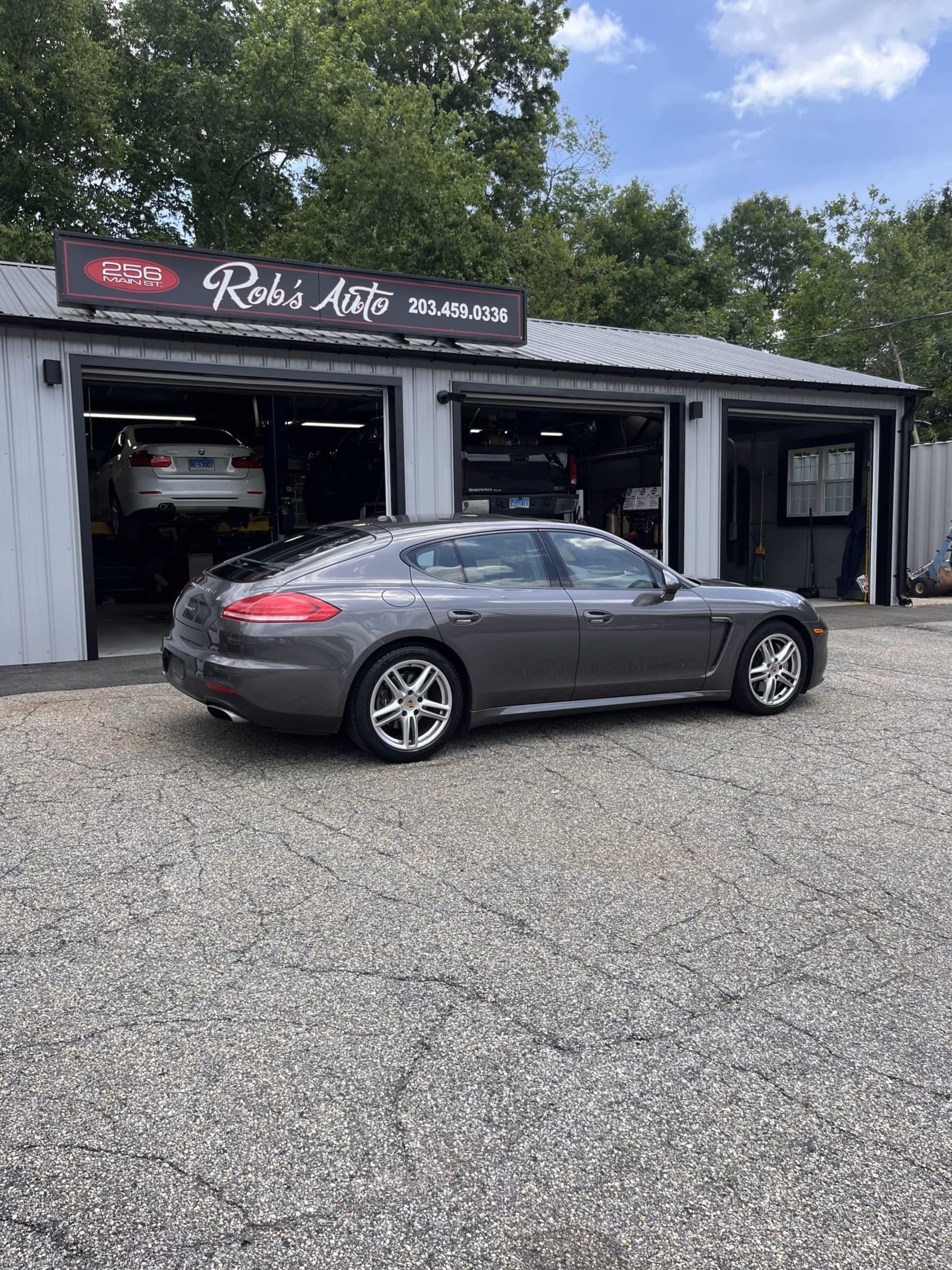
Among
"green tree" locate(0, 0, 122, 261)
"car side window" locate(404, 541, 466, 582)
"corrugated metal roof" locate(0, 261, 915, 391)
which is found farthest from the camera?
"green tree" locate(0, 0, 122, 261)

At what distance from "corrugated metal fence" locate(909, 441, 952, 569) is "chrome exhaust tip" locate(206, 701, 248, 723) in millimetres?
14484

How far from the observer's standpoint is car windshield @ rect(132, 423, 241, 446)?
11195 millimetres

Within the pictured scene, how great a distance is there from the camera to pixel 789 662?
6660 millimetres

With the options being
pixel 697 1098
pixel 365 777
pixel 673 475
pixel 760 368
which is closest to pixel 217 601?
pixel 365 777

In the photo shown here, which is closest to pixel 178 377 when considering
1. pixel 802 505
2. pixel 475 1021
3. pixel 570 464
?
pixel 570 464

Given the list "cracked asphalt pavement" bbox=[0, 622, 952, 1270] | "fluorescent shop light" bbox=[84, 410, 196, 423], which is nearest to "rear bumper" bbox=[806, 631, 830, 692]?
"cracked asphalt pavement" bbox=[0, 622, 952, 1270]

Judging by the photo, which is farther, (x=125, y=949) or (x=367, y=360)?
(x=367, y=360)

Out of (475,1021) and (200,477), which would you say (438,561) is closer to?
(475,1021)

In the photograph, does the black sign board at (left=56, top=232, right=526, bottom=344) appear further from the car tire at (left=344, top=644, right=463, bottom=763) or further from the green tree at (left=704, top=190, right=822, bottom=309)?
the green tree at (left=704, top=190, right=822, bottom=309)

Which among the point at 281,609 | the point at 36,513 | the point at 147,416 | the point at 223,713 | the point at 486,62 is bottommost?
the point at 223,713

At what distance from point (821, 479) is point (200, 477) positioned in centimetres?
1073

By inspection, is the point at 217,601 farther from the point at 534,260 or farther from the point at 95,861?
the point at 534,260

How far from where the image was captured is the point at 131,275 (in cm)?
919

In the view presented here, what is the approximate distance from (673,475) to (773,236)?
4463 cm
